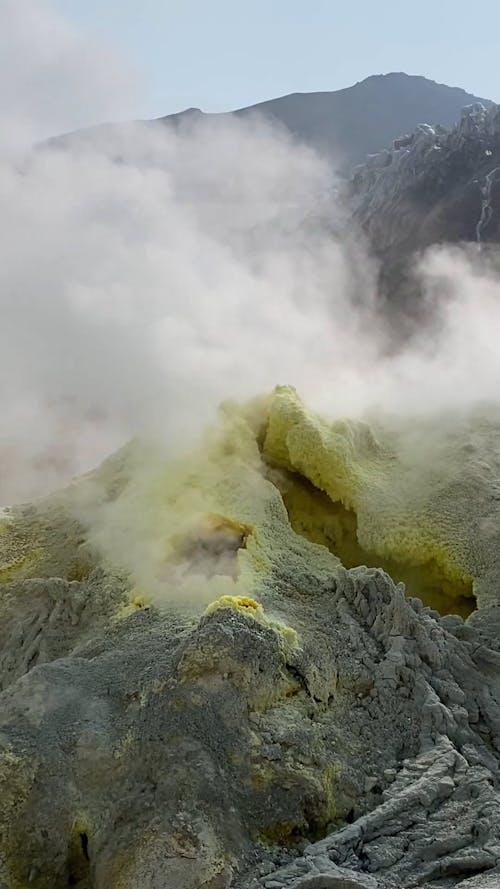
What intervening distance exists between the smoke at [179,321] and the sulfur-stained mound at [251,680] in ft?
3.77

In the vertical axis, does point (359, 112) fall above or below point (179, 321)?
above

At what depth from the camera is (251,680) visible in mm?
3750

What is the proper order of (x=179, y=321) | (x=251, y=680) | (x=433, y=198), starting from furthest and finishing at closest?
(x=433, y=198), (x=179, y=321), (x=251, y=680)

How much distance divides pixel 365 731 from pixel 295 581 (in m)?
1.28

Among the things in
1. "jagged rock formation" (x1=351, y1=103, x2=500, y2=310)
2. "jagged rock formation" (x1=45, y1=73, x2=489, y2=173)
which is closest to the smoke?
"jagged rock formation" (x1=351, y1=103, x2=500, y2=310)

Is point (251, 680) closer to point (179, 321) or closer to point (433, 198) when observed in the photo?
point (179, 321)

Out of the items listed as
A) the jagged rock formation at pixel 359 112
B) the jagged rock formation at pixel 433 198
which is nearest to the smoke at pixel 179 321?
the jagged rock formation at pixel 433 198

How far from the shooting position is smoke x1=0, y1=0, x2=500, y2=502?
7.82 meters

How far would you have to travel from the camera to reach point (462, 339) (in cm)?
990

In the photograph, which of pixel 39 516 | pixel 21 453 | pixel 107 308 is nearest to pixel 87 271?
pixel 107 308

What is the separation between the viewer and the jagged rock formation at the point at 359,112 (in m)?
32.7

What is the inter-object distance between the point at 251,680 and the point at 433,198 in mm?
12424

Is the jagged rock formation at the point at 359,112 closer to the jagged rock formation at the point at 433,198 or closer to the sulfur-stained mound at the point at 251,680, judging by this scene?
the jagged rock formation at the point at 433,198

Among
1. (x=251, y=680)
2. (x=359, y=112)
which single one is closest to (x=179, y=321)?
(x=251, y=680)
